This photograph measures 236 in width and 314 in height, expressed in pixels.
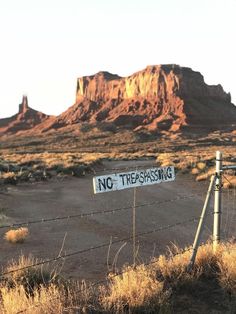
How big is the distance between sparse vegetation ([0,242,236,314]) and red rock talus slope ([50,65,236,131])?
453ft

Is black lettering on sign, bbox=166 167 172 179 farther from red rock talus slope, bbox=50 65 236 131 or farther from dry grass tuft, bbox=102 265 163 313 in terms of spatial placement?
red rock talus slope, bbox=50 65 236 131

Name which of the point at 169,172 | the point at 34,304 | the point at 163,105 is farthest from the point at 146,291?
the point at 163,105

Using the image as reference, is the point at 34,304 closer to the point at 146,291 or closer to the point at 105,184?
the point at 146,291

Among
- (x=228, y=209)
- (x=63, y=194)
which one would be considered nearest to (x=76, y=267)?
(x=228, y=209)

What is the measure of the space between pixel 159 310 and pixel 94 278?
9.36 ft

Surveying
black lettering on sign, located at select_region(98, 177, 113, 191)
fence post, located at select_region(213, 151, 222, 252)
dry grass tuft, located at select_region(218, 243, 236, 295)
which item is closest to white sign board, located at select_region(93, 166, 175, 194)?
black lettering on sign, located at select_region(98, 177, 113, 191)

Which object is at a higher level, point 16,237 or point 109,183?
point 109,183

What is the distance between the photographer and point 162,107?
17188cm

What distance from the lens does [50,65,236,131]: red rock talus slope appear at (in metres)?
157

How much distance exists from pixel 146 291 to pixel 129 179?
1.56 meters

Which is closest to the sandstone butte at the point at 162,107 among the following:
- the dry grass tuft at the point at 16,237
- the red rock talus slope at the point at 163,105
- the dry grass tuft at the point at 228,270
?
the red rock talus slope at the point at 163,105

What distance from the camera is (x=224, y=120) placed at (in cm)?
16275

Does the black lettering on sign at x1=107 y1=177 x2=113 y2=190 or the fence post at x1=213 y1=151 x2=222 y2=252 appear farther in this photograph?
the fence post at x1=213 y1=151 x2=222 y2=252

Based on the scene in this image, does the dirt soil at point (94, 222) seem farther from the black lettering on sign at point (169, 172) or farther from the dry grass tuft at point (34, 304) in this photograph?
the dry grass tuft at point (34, 304)
